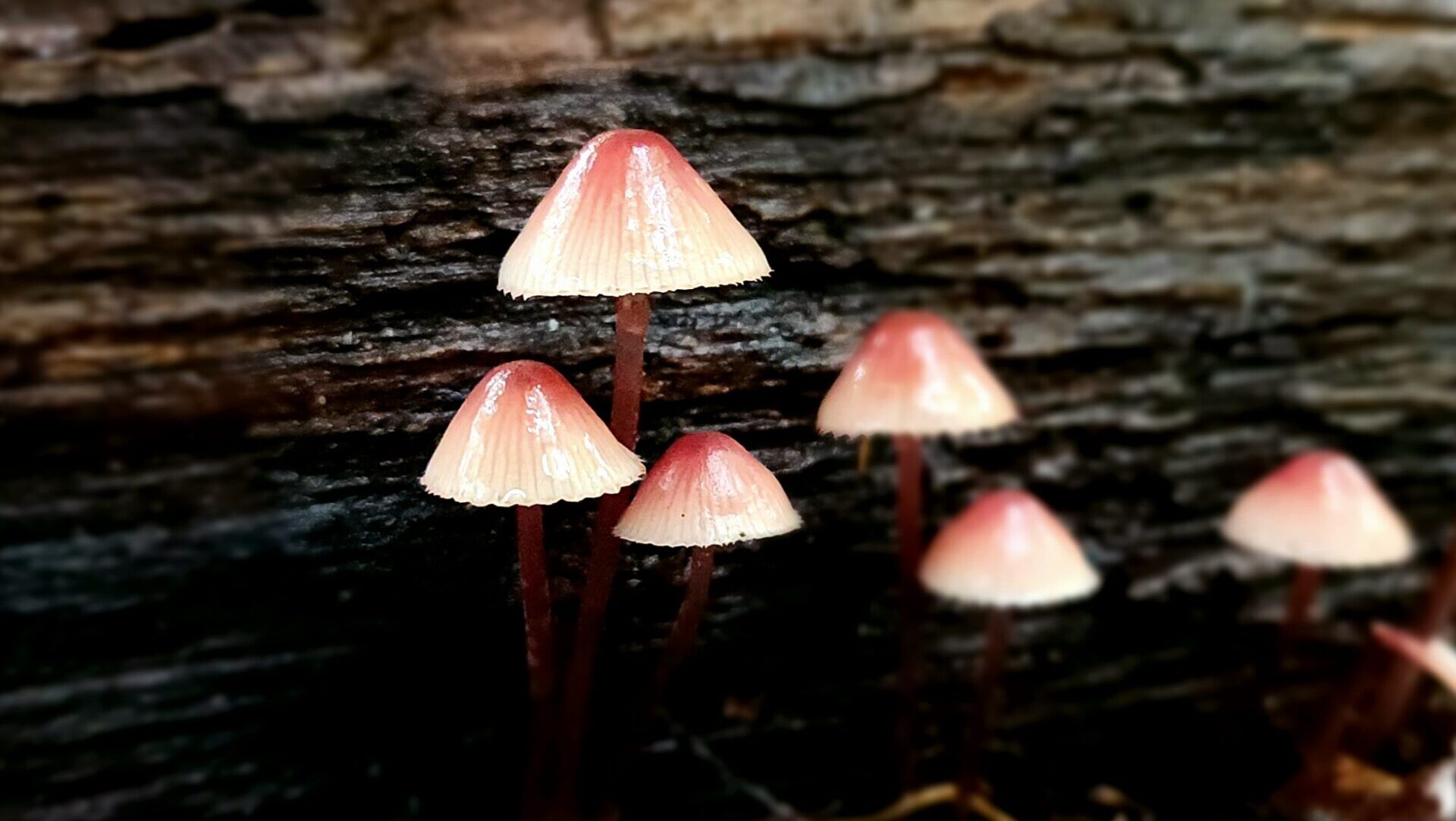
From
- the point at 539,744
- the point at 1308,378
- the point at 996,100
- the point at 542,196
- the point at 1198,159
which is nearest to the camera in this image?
the point at 542,196

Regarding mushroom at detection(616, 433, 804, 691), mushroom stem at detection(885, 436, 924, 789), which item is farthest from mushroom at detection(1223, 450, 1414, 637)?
mushroom at detection(616, 433, 804, 691)

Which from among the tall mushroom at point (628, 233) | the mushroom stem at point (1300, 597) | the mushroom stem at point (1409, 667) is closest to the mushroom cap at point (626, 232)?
the tall mushroom at point (628, 233)

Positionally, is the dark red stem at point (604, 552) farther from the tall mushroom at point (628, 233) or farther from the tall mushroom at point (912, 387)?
the tall mushroom at point (912, 387)

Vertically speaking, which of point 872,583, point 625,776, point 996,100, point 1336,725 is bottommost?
point 1336,725

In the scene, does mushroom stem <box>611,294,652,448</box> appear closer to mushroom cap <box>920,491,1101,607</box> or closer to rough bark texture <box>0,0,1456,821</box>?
rough bark texture <box>0,0,1456,821</box>

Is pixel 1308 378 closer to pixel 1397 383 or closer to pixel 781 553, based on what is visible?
pixel 1397 383

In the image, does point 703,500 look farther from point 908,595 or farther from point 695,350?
point 908,595

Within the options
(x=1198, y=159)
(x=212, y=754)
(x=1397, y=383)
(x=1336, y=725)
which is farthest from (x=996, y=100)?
(x=212, y=754)
